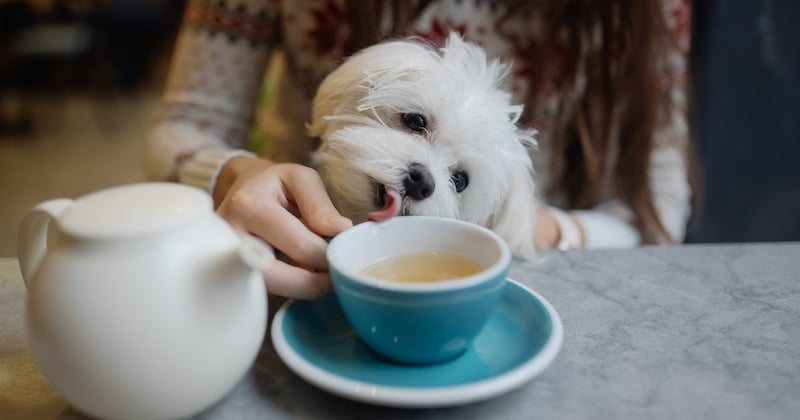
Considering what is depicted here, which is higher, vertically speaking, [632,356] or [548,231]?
[632,356]

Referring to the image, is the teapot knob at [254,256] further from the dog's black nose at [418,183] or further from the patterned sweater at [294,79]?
the patterned sweater at [294,79]

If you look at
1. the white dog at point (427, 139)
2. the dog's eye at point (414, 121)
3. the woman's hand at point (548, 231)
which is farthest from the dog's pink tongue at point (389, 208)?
the woman's hand at point (548, 231)

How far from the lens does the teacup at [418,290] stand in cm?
51

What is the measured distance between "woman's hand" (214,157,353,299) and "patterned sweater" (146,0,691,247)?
46cm

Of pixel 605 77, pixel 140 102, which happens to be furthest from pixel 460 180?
pixel 140 102

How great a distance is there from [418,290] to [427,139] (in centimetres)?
32

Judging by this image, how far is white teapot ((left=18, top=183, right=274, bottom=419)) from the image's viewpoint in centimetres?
43

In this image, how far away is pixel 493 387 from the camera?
1.62ft

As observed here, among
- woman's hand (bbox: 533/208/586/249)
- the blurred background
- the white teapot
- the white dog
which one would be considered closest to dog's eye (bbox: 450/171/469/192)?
the white dog

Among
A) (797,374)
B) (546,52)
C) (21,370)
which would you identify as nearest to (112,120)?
(546,52)

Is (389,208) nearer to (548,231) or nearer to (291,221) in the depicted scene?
(291,221)

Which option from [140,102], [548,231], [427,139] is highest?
[427,139]

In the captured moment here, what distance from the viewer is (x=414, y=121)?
2.59ft

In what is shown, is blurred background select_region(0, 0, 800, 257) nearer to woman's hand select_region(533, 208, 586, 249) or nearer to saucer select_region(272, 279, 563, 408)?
woman's hand select_region(533, 208, 586, 249)
